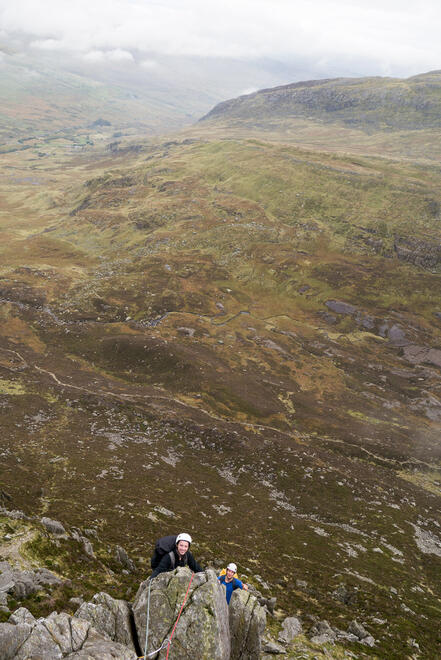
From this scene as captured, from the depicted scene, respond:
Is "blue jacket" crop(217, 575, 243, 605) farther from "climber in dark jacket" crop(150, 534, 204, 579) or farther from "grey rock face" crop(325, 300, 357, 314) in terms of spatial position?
"grey rock face" crop(325, 300, 357, 314)

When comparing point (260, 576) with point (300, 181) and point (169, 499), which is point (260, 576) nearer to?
point (169, 499)

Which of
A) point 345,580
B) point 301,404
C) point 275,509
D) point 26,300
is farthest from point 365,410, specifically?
point 26,300

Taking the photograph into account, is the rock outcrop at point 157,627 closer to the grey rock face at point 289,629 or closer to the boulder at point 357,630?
the grey rock face at point 289,629

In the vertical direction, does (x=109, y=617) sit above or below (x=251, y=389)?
above

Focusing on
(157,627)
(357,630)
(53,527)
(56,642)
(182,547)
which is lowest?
(357,630)

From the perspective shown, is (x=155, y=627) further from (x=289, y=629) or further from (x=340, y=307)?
(x=340, y=307)

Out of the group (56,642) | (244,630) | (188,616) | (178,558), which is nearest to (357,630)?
(244,630)
